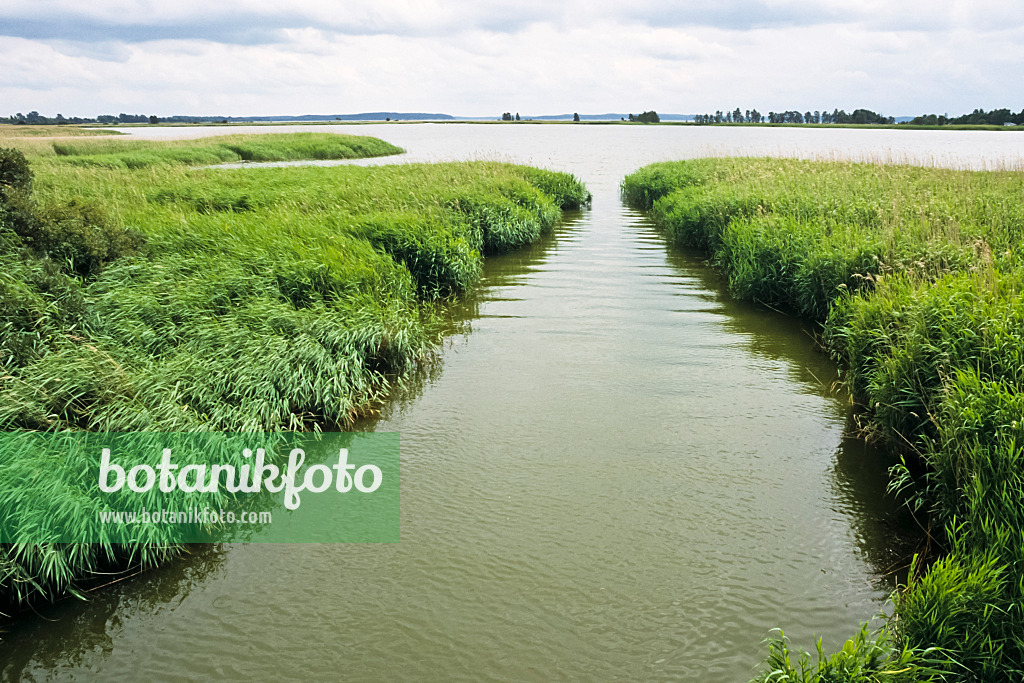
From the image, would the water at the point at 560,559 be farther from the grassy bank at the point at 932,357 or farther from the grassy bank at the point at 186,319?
the grassy bank at the point at 186,319

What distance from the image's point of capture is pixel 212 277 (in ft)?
31.6

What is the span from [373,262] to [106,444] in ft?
21.2

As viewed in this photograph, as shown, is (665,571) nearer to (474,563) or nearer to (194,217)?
(474,563)

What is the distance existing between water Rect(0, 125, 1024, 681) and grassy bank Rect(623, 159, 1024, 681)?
22.4 inches

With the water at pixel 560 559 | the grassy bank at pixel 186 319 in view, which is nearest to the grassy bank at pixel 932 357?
the water at pixel 560 559

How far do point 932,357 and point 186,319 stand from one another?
874cm

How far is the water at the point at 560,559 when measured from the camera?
441cm

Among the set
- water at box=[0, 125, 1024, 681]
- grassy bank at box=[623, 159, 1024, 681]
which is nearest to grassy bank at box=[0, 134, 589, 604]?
water at box=[0, 125, 1024, 681]

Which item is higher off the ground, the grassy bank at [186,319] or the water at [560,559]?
the grassy bank at [186,319]

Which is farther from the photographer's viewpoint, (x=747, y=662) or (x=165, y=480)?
(x=165, y=480)

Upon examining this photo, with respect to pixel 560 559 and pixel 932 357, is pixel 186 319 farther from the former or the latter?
pixel 932 357

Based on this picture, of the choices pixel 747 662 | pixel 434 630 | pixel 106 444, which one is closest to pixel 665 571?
pixel 747 662

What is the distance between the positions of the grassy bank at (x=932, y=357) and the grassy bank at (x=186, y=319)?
5367mm

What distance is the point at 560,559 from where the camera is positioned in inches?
214
